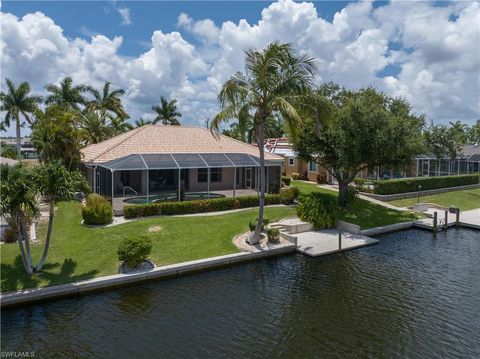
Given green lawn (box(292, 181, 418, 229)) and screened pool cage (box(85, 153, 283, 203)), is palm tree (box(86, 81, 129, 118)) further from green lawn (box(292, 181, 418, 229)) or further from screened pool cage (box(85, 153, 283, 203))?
green lawn (box(292, 181, 418, 229))

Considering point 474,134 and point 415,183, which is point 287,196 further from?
point 474,134

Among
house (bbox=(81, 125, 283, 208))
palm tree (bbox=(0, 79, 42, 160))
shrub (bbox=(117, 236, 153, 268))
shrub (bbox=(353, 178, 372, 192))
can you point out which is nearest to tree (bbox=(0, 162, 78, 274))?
shrub (bbox=(117, 236, 153, 268))

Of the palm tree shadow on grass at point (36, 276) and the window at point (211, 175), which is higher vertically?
the window at point (211, 175)

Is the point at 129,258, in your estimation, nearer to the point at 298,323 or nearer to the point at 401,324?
the point at 298,323

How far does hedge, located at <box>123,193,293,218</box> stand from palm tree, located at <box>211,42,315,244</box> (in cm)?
690

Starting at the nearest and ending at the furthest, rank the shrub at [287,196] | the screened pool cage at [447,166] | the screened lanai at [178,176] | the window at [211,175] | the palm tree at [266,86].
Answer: the palm tree at [266,86]
the screened lanai at [178,176]
the shrub at [287,196]
the window at [211,175]
the screened pool cage at [447,166]

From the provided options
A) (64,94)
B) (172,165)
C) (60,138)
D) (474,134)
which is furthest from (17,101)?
(474,134)

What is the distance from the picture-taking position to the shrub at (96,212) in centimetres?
1878

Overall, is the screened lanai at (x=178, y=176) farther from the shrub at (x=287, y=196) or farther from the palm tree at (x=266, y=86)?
the palm tree at (x=266, y=86)

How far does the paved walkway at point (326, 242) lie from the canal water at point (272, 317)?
1673 millimetres

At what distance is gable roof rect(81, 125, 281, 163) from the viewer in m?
25.4

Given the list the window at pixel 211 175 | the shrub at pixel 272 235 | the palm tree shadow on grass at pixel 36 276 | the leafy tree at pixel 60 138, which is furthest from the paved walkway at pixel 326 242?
the leafy tree at pixel 60 138

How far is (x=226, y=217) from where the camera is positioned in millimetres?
21625

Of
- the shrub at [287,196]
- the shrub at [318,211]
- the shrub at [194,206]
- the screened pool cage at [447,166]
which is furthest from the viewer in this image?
the screened pool cage at [447,166]
